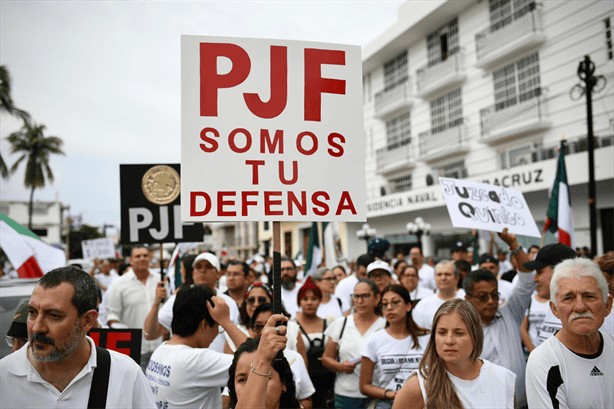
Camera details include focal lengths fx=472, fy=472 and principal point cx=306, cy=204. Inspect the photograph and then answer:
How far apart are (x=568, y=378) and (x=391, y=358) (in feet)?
5.10

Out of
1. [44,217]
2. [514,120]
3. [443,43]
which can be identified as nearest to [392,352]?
[514,120]

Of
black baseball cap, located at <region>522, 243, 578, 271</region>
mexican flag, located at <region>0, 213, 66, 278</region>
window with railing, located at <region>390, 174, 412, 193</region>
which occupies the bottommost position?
black baseball cap, located at <region>522, 243, 578, 271</region>

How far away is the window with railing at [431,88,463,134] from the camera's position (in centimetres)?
2278

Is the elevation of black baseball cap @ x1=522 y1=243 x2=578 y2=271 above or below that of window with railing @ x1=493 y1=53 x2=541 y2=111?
below

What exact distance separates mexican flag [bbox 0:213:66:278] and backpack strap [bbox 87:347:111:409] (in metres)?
2.74

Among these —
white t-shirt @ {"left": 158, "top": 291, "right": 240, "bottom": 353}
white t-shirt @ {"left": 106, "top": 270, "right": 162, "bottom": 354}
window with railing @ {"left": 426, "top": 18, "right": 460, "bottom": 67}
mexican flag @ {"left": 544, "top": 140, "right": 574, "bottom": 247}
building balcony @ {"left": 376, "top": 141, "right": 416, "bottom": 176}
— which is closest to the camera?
white t-shirt @ {"left": 158, "top": 291, "right": 240, "bottom": 353}

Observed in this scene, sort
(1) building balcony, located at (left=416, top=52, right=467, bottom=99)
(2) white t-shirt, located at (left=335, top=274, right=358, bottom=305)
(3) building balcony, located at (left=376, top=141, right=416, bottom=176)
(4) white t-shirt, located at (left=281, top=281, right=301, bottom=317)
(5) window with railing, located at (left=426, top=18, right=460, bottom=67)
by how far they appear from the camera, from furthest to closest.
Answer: (3) building balcony, located at (left=376, top=141, right=416, bottom=176) → (5) window with railing, located at (left=426, top=18, right=460, bottom=67) → (1) building balcony, located at (left=416, top=52, right=467, bottom=99) → (2) white t-shirt, located at (left=335, top=274, right=358, bottom=305) → (4) white t-shirt, located at (left=281, top=281, right=301, bottom=317)

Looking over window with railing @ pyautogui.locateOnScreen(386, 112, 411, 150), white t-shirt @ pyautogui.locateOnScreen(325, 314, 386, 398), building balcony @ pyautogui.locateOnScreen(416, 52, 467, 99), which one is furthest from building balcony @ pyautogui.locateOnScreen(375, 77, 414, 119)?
white t-shirt @ pyautogui.locateOnScreen(325, 314, 386, 398)

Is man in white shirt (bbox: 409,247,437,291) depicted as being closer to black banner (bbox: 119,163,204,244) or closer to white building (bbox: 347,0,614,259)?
black banner (bbox: 119,163,204,244)

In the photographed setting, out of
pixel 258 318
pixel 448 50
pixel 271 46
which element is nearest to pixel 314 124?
pixel 271 46

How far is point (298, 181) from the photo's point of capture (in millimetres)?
2564

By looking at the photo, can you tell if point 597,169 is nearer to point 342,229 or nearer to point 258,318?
point 258,318

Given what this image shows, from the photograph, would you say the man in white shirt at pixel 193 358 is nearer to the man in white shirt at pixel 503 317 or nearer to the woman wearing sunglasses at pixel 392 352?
the woman wearing sunglasses at pixel 392 352

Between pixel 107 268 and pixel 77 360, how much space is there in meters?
11.2
